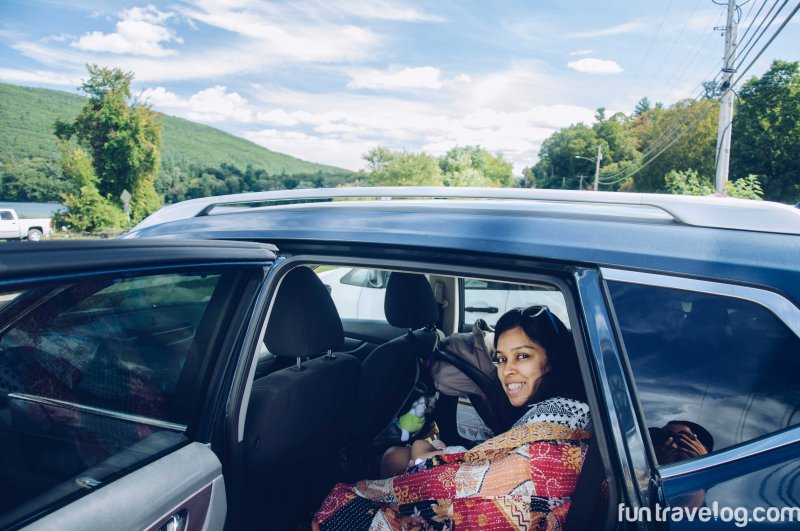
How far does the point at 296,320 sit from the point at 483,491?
2.99 ft

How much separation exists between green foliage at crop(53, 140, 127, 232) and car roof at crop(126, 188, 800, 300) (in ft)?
161

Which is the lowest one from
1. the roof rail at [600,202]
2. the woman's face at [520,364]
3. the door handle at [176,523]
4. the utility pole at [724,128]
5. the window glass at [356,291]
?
the window glass at [356,291]

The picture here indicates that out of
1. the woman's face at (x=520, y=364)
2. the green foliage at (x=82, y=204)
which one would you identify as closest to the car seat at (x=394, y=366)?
the woman's face at (x=520, y=364)

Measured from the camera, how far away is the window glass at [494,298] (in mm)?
4793

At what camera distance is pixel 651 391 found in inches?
47.9

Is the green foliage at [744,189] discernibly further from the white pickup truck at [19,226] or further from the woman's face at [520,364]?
the white pickup truck at [19,226]

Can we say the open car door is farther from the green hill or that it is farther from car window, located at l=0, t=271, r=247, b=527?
the green hill

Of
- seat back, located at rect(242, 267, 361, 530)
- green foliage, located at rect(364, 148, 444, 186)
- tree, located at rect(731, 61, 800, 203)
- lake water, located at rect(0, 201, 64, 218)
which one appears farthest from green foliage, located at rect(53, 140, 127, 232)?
tree, located at rect(731, 61, 800, 203)

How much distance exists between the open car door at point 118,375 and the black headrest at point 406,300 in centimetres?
127

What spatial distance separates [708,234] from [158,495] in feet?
4.90

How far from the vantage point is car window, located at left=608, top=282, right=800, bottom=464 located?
1.12 m

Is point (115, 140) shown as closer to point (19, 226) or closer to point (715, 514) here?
point (19, 226)

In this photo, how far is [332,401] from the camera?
7.43ft

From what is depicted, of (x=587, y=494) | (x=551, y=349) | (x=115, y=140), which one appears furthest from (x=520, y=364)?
(x=115, y=140)
